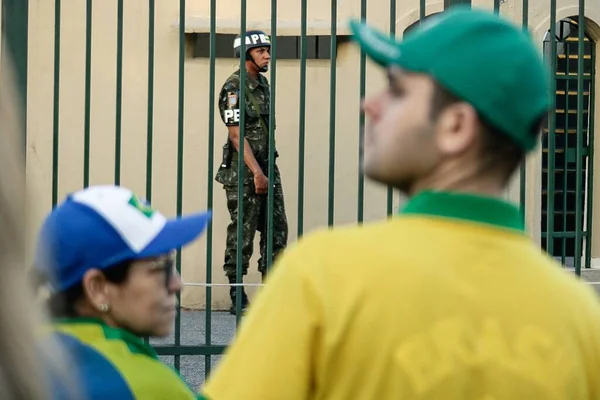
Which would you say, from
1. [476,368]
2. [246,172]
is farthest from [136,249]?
[246,172]

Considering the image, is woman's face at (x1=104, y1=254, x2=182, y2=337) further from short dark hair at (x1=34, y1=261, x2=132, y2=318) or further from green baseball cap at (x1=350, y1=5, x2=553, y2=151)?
green baseball cap at (x1=350, y1=5, x2=553, y2=151)

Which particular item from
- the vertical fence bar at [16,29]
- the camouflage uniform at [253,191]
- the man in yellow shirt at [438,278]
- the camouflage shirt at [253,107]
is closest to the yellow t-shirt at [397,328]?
the man in yellow shirt at [438,278]

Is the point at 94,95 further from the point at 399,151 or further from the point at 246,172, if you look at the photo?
the point at 399,151

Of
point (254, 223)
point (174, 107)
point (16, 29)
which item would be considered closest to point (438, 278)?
point (16, 29)

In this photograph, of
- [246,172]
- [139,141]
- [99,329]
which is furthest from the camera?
[139,141]

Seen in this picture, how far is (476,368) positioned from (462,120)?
14.6 inches

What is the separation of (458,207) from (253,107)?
16.6 ft

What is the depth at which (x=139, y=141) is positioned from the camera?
8.16 m

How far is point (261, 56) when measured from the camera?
6.78m

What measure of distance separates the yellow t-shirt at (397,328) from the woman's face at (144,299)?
645 mm

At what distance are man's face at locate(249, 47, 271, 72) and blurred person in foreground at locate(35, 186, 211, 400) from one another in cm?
438

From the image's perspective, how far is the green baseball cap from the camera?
5.78ft

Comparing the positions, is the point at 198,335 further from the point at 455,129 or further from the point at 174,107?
the point at 455,129

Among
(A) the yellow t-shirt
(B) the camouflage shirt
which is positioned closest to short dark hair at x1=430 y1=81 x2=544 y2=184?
(A) the yellow t-shirt
